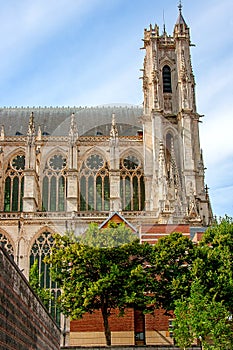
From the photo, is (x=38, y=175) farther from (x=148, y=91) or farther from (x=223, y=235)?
(x=223, y=235)

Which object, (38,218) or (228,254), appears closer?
(228,254)

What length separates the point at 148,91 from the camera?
4362 centimetres

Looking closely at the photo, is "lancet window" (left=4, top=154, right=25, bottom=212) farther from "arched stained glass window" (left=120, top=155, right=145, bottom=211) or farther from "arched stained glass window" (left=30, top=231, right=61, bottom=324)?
"arched stained glass window" (left=120, top=155, right=145, bottom=211)

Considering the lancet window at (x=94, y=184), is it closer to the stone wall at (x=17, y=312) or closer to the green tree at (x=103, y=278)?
Result: the green tree at (x=103, y=278)

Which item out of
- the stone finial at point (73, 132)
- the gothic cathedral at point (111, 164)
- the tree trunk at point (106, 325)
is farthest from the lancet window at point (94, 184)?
the tree trunk at point (106, 325)

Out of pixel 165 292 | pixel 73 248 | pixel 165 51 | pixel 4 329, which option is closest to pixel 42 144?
pixel 165 51

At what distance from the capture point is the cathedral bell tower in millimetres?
37031

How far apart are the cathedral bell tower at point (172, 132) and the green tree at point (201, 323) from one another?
42.7 ft

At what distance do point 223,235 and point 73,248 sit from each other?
24.1 feet

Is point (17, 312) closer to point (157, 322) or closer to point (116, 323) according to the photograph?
point (116, 323)

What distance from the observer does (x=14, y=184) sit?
4131 cm

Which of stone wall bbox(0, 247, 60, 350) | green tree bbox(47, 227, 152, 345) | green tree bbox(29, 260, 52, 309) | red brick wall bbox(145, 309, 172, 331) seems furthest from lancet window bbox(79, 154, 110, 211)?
stone wall bbox(0, 247, 60, 350)

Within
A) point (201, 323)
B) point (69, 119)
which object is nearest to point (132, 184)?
point (69, 119)

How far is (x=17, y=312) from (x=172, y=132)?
110 ft
